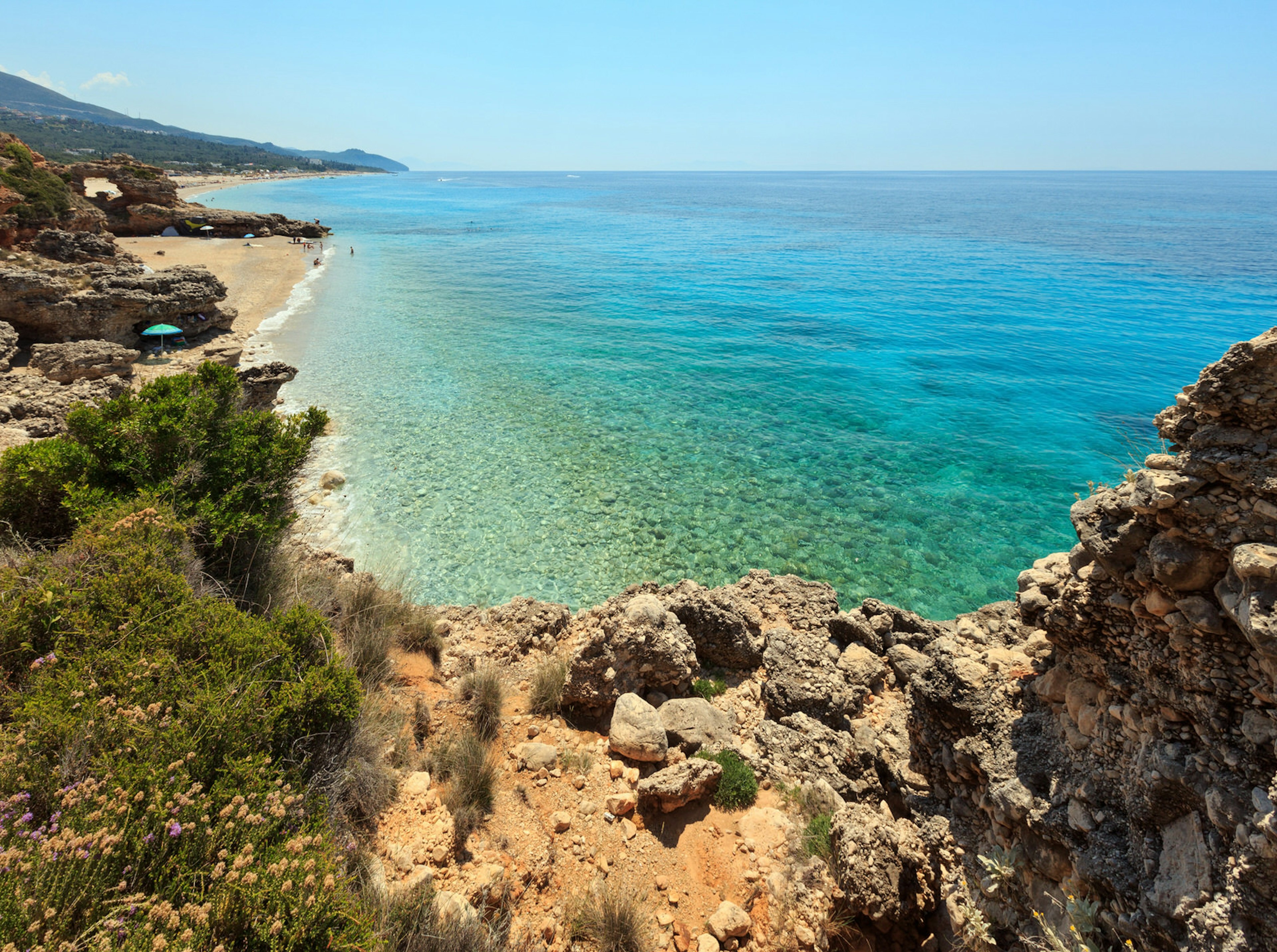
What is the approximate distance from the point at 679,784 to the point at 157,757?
401 cm

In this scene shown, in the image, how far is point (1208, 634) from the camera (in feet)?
11.5

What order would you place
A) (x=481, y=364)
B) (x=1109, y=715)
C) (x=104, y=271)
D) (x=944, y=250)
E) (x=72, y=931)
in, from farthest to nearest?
(x=944, y=250)
(x=481, y=364)
(x=104, y=271)
(x=1109, y=715)
(x=72, y=931)

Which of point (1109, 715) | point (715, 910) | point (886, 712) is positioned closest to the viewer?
point (1109, 715)

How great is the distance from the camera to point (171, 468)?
22.8 feet

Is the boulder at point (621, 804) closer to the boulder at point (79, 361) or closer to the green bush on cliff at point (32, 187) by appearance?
the boulder at point (79, 361)

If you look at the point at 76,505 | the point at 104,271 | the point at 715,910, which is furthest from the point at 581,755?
the point at 104,271

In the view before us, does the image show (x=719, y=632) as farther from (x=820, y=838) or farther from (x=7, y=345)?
(x=7, y=345)

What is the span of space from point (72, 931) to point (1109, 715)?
6.26 metres

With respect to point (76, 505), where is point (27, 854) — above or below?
below

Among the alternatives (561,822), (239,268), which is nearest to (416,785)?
(561,822)

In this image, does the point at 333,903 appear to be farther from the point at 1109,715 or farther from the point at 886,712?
the point at 886,712

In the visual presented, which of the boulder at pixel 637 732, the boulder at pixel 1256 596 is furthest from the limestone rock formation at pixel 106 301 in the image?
the boulder at pixel 1256 596

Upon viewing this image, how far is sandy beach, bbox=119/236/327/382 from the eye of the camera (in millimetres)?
21062

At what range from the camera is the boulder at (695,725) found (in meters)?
6.37
